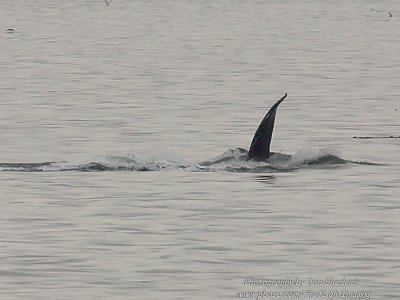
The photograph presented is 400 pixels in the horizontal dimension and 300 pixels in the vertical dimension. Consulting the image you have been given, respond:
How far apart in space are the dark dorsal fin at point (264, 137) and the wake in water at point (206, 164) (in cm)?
17

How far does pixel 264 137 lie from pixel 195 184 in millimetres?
1543

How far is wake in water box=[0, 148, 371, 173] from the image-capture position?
110 ft

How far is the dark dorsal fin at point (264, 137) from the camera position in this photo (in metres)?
30.8

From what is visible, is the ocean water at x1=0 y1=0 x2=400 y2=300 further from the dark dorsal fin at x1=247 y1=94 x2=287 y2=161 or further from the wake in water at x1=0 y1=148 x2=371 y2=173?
the dark dorsal fin at x1=247 y1=94 x2=287 y2=161

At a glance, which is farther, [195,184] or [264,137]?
[264,137]

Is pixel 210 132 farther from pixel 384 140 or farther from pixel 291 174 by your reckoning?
pixel 291 174

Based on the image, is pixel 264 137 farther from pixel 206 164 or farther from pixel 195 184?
pixel 206 164

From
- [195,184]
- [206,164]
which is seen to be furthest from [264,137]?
[206,164]

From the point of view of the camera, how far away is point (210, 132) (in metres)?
42.6

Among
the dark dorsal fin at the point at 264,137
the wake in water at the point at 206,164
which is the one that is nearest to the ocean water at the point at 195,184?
the wake in water at the point at 206,164

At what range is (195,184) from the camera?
31484 millimetres

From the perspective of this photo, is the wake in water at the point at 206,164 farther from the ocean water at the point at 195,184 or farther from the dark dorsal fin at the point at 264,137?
the dark dorsal fin at the point at 264,137

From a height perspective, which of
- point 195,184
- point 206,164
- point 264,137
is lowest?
point 206,164

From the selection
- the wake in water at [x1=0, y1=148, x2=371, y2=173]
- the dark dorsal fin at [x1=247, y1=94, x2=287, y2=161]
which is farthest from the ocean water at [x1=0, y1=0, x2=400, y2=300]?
the dark dorsal fin at [x1=247, y1=94, x2=287, y2=161]
